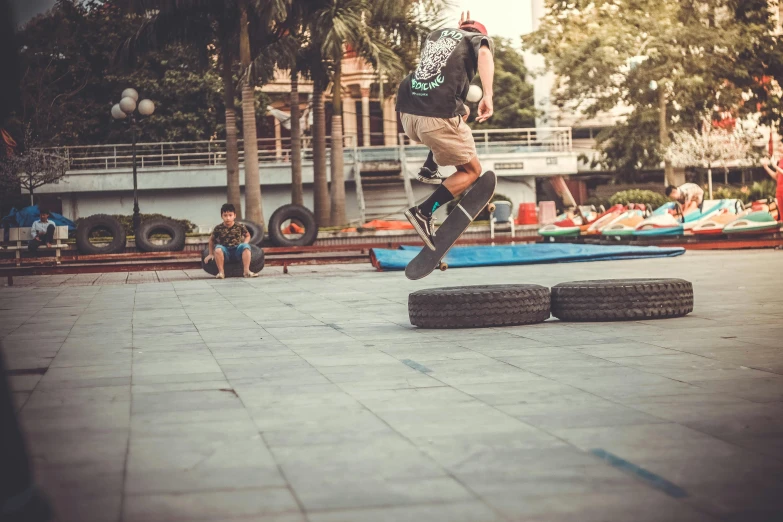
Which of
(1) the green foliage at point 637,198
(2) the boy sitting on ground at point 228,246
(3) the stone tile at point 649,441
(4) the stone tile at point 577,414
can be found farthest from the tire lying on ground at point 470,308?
(1) the green foliage at point 637,198

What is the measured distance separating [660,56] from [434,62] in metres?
35.8

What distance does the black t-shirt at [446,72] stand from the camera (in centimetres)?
840

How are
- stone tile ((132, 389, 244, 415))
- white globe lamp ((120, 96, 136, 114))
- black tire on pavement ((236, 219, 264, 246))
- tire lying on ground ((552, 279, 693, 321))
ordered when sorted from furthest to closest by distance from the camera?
1. white globe lamp ((120, 96, 136, 114))
2. black tire on pavement ((236, 219, 264, 246))
3. tire lying on ground ((552, 279, 693, 321))
4. stone tile ((132, 389, 244, 415))

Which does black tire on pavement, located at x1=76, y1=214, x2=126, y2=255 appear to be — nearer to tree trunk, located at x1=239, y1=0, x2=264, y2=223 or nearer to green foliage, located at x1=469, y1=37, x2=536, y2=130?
tree trunk, located at x1=239, y1=0, x2=264, y2=223

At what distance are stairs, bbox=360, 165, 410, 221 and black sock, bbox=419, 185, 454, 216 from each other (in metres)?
32.4

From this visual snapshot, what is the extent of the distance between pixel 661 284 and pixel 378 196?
3440 cm

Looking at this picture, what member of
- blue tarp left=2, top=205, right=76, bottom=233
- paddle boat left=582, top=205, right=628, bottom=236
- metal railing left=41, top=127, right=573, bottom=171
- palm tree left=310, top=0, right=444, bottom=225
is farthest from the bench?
metal railing left=41, top=127, right=573, bottom=171

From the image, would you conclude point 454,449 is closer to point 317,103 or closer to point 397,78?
point 397,78

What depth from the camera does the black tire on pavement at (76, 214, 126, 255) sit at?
25906 millimetres

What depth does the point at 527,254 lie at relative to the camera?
1917 cm

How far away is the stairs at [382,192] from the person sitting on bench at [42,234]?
17860mm

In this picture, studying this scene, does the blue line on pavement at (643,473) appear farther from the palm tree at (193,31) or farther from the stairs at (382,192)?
the stairs at (382,192)

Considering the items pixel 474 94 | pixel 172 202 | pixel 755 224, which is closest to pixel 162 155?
pixel 172 202

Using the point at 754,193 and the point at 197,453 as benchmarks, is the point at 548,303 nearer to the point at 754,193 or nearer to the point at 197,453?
the point at 197,453
